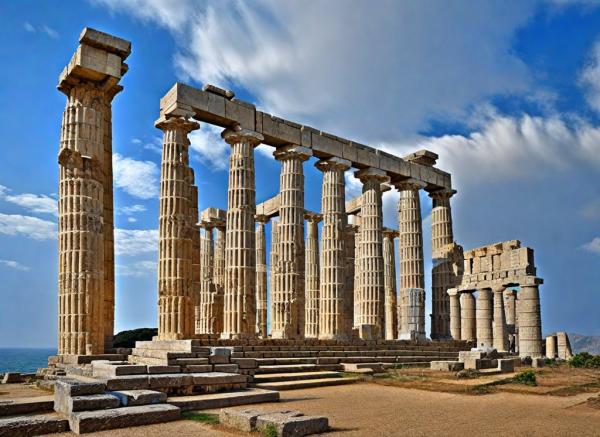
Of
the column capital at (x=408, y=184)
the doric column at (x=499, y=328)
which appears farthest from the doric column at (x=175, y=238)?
the doric column at (x=499, y=328)

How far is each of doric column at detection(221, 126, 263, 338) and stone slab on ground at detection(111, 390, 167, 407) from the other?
12778 mm

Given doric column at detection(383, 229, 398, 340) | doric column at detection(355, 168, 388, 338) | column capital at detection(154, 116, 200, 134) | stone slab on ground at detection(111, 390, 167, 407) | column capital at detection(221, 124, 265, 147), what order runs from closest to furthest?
stone slab on ground at detection(111, 390, 167, 407)
column capital at detection(154, 116, 200, 134)
column capital at detection(221, 124, 265, 147)
doric column at detection(355, 168, 388, 338)
doric column at detection(383, 229, 398, 340)

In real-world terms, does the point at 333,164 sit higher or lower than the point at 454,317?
higher

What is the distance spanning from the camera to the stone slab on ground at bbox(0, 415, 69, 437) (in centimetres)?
954

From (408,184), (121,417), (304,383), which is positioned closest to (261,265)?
(408,184)

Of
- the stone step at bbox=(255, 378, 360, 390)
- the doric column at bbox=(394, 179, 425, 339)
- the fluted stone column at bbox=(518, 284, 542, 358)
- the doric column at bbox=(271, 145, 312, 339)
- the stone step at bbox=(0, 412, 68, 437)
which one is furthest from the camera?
the doric column at bbox=(394, 179, 425, 339)

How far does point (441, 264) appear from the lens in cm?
3553

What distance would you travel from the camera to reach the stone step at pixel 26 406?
1134 centimetres

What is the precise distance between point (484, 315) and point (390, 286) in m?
12.6

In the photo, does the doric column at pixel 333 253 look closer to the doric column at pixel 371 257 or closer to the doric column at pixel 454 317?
the doric column at pixel 371 257

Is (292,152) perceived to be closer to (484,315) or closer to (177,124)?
(177,124)

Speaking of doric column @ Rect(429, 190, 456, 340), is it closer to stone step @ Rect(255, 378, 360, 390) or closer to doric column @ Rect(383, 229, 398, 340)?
doric column @ Rect(383, 229, 398, 340)

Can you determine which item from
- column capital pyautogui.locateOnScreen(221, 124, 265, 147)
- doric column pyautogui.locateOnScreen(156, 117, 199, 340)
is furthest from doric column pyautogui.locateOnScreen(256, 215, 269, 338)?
doric column pyautogui.locateOnScreen(156, 117, 199, 340)

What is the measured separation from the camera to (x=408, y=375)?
20.8 metres
